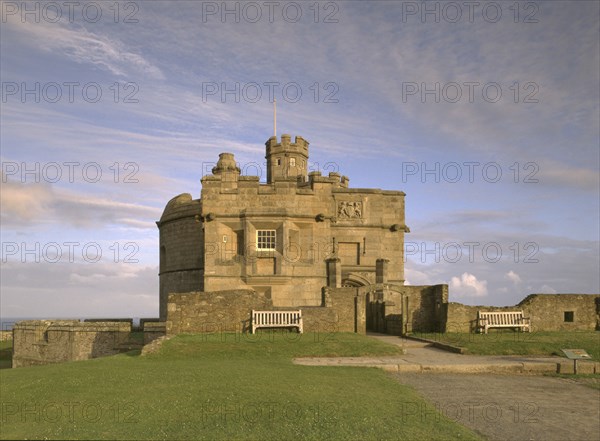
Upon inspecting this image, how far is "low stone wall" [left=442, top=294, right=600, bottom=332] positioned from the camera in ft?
69.4

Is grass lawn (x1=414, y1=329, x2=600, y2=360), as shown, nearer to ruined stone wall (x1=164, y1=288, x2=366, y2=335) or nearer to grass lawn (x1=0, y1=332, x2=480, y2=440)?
ruined stone wall (x1=164, y1=288, x2=366, y2=335)

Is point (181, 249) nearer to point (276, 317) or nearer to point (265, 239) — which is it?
point (265, 239)

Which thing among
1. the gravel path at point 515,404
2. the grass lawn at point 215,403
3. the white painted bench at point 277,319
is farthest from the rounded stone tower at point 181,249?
the gravel path at point 515,404

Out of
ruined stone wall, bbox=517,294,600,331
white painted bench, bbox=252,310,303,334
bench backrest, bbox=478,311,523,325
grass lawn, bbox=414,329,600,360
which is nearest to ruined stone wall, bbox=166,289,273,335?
white painted bench, bbox=252,310,303,334

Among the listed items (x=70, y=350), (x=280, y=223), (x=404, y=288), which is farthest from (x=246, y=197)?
(x=70, y=350)

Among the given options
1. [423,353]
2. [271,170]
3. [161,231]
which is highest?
[271,170]

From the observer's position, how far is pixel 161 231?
1486 inches

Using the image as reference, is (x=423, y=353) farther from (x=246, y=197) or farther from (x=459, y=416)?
(x=246, y=197)

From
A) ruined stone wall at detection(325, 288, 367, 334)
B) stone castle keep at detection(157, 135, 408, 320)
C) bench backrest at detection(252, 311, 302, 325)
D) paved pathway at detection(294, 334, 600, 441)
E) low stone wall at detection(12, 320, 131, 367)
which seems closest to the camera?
paved pathway at detection(294, 334, 600, 441)

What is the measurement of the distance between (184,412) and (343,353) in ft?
26.3

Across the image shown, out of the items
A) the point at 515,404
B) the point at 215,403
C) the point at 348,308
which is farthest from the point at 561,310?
the point at 215,403

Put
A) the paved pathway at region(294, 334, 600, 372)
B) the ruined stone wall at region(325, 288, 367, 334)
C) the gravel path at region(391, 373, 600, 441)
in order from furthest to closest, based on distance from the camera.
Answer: the ruined stone wall at region(325, 288, 367, 334) < the paved pathway at region(294, 334, 600, 372) < the gravel path at region(391, 373, 600, 441)

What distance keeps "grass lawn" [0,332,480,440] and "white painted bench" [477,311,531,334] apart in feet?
31.8

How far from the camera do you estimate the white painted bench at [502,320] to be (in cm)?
Answer: 2058
